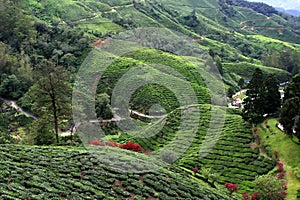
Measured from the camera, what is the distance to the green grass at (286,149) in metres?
38.8

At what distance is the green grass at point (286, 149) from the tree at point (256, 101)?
1.97 meters

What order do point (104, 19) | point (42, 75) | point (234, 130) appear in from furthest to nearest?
point (104, 19)
point (234, 130)
point (42, 75)

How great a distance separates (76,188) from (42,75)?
20678 mm

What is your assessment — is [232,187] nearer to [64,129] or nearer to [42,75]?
[42,75]

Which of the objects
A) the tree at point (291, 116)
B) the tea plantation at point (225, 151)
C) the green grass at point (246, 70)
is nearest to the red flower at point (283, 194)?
the tea plantation at point (225, 151)

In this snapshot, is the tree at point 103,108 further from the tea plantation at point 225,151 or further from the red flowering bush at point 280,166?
the red flowering bush at point 280,166

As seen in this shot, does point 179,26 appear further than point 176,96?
Yes

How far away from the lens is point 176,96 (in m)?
84.0

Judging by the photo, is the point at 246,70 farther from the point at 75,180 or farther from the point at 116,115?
the point at 75,180

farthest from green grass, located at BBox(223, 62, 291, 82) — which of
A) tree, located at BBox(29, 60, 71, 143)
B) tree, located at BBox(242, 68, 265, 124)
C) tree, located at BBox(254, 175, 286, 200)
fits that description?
tree, located at BBox(254, 175, 286, 200)

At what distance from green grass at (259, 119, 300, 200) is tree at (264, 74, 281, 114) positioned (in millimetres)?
2291

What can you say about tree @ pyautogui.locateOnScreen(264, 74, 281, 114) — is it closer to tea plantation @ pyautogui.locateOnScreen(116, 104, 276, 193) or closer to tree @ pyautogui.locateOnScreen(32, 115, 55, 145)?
tea plantation @ pyautogui.locateOnScreen(116, 104, 276, 193)

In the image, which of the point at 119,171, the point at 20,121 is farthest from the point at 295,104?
the point at 20,121

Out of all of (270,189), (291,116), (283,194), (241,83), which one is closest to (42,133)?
(270,189)
